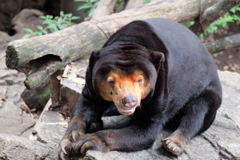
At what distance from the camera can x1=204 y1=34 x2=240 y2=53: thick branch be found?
7515mm

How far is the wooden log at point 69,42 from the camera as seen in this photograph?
4.47 meters

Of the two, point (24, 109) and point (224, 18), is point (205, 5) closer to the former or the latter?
point (224, 18)

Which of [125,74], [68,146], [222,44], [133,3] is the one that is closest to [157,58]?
[125,74]

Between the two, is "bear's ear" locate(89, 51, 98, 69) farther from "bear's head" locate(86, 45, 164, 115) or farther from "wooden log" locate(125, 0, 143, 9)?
"wooden log" locate(125, 0, 143, 9)

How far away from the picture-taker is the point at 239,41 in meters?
7.79

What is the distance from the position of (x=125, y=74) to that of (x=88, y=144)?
2.19 ft

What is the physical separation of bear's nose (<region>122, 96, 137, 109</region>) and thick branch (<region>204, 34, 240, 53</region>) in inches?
193

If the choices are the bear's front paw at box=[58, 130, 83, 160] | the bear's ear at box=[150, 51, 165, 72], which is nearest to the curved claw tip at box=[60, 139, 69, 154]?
the bear's front paw at box=[58, 130, 83, 160]

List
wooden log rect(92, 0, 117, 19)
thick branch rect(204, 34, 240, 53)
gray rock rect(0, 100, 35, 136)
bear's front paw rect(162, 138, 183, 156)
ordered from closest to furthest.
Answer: bear's front paw rect(162, 138, 183, 156) < gray rock rect(0, 100, 35, 136) < wooden log rect(92, 0, 117, 19) < thick branch rect(204, 34, 240, 53)

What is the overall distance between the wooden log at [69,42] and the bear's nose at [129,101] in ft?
6.42

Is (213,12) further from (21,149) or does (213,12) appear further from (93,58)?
(21,149)

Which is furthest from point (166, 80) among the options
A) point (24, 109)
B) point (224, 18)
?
point (224, 18)

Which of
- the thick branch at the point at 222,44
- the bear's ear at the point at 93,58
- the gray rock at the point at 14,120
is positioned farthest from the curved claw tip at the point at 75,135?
the thick branch at the point at 222,44

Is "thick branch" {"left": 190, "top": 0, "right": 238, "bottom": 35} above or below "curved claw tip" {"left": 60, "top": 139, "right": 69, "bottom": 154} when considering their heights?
below
